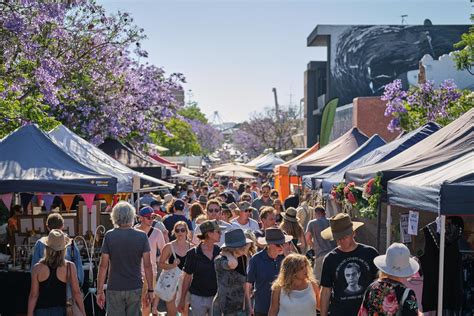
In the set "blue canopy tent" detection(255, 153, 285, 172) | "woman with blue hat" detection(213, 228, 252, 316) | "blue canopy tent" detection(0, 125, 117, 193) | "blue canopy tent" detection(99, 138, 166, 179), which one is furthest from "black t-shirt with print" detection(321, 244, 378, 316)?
→ "blue canopy tent" detection(255, 153, 285, 172)

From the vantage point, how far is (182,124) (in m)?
82.4

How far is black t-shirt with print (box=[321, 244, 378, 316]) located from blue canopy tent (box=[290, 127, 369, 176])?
12.6m

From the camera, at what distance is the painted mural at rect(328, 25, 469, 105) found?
58.2 m

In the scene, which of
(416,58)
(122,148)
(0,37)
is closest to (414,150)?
(0,37)

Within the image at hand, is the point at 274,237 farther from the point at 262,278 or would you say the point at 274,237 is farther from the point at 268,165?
the point at 268,165

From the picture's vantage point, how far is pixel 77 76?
798 inches

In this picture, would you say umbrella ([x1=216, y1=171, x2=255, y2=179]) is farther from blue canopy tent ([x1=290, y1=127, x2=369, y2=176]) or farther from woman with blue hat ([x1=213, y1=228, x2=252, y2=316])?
woman with blue hat ([x1=213, y1=228, x2=252, y2=316])

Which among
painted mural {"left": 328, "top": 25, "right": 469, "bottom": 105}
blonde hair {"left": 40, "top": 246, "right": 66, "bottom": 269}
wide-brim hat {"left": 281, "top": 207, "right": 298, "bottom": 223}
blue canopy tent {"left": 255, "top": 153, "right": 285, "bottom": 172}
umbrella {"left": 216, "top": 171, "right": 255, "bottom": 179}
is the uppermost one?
painted mural {"left": 328, "top": 25, "right": 469, "bottom": 105}

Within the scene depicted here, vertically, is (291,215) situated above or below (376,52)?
below

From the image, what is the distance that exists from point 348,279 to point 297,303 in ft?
1.94

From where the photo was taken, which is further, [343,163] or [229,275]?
[343,163]

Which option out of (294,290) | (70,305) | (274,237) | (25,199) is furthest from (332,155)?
(294,290)

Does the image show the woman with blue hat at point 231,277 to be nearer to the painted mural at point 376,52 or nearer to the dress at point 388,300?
the dress at point 388,300

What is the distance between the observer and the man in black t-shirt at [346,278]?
24.1ft
